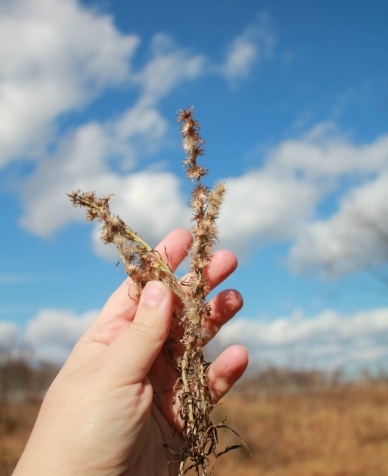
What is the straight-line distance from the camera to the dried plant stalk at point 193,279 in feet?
5.74

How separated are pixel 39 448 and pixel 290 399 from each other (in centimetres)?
1769

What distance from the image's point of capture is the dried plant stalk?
5.74 feet

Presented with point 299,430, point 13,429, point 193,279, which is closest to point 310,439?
point 299,430

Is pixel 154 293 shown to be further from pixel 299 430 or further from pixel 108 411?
pixel 299 430

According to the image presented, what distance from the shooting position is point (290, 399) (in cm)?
1769

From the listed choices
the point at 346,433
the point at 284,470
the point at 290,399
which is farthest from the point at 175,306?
the point at 290,399

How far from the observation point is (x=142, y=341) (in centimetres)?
172

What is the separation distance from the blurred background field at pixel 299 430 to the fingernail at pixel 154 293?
5.59 meters

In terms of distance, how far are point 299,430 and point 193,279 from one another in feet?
39.4

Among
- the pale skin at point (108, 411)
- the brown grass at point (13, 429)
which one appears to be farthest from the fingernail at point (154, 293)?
the brown grass at point (13, 429)

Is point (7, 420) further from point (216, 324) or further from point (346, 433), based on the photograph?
point (216, 324)

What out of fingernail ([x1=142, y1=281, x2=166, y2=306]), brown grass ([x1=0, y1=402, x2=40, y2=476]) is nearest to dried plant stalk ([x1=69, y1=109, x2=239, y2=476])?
fingernail ([x1=142, y1=281, x2=166, y2=306])

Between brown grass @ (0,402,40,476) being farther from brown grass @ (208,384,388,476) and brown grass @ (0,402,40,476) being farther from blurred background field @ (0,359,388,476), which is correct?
brown grass @ (208,384,388,476)

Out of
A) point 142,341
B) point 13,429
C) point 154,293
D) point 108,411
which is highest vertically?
point 13,429
